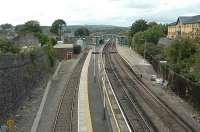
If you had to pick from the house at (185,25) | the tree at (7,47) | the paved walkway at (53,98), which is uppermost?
the house at (185,25)

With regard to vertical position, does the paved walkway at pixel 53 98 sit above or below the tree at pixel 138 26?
below

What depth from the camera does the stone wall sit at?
3434cm

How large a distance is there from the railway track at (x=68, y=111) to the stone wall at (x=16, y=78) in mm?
3734

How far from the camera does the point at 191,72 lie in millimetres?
49562

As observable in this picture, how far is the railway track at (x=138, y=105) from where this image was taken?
32.8m

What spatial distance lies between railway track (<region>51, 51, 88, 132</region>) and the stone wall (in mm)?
3734

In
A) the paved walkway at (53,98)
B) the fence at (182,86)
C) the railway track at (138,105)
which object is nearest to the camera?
the railway track at (138,105)

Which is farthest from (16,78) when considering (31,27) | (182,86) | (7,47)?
(31,27)

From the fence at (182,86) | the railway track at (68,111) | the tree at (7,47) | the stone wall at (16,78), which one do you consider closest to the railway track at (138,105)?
the fence at (182,86)

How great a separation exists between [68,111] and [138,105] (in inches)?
278

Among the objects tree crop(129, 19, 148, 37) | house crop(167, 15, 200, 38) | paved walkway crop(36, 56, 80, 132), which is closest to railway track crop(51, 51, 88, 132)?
paved walkway crop(36, 56, 80, 132)

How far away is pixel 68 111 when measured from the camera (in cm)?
3859

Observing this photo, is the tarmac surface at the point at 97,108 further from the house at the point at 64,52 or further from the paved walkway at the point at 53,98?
the house at the point at 64,52

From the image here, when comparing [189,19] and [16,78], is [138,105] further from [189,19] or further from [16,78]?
[189,19]
